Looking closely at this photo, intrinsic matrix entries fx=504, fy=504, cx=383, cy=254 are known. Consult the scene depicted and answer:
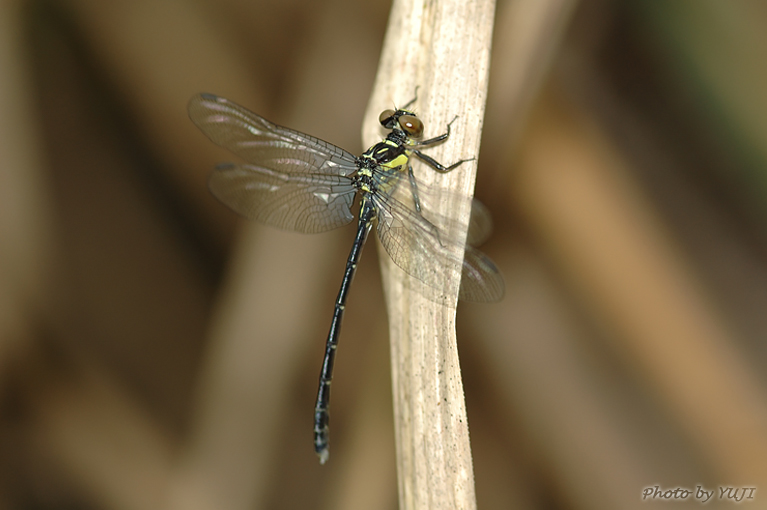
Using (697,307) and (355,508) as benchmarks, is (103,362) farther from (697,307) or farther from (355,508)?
(697,307)

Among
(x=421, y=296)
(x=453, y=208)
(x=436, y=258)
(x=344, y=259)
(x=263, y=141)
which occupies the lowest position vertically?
(x=421, y=296)

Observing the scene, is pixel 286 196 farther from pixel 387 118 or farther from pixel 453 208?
pixel 453 208

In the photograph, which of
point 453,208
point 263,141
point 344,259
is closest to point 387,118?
point 453,208

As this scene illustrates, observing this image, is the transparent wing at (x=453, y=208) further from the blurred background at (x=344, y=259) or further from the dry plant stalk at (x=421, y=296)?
the blurred background at (x=344, y=259)

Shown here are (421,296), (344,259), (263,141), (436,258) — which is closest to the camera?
(421,296)

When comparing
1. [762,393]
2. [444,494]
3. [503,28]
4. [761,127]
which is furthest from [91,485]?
[761,127]

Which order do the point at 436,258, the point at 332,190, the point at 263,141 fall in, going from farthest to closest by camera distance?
the point at 332,190 → the point at 263,141 → the point at 436,258

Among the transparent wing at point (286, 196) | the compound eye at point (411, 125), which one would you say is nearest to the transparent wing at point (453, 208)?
the compound eye at point (411, 125)

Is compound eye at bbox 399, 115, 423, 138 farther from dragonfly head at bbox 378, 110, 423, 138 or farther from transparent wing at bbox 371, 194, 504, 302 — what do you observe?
transparent wing at bbox 371, 194, 504, 302
